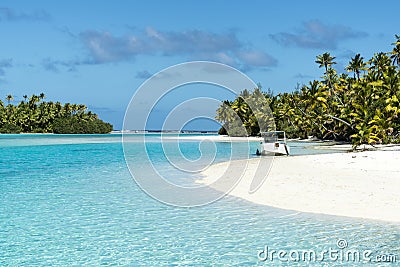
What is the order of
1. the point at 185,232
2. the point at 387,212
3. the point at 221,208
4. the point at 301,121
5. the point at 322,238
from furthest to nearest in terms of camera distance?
the point at 301,121, the point at 221,208, the point at 387,212, the point at 185,232, the point at 322,238

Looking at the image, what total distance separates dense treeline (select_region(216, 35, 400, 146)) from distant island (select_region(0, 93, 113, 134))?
57418 mm

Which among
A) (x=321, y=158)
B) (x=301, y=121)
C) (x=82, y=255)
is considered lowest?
(x=82, y=255)

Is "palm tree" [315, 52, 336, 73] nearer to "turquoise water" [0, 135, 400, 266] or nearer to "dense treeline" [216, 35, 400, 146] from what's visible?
"dense treeline" [216, 35, 400, 146]

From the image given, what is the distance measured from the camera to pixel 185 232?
10.6 metres

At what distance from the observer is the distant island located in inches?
4847

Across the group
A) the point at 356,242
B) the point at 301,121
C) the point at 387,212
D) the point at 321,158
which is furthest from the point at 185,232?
the point at 301,121

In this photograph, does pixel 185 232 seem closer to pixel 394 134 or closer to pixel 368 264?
pixel 368 264

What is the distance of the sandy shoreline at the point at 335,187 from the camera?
40.4 ft

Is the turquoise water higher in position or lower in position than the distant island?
lower

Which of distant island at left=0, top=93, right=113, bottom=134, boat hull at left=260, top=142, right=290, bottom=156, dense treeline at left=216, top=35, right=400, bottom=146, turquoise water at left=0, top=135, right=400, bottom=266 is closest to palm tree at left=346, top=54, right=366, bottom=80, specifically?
dense treeline at left=216, top=35, right=400, bottom=146

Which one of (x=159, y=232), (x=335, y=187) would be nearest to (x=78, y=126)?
(x=335, y=187)

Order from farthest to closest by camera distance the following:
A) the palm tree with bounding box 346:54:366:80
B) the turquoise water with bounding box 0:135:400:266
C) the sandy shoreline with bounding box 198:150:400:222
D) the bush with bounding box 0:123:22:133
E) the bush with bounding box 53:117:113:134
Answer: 1. the bush with bounding box 53:117:113:134
2. the bush with bounding box 0:123:22:133
3. the palm tree with bounding box 346:54:366:80
4. the sandy shoreline with bounding box 198:150:400:222
5. the turquoise water with bounding box 0:135:400:266

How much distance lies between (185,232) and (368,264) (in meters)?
4.49

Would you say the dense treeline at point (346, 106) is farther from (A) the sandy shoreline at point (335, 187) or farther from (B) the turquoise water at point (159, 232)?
(B) the turquoise water at point (159, 232)
